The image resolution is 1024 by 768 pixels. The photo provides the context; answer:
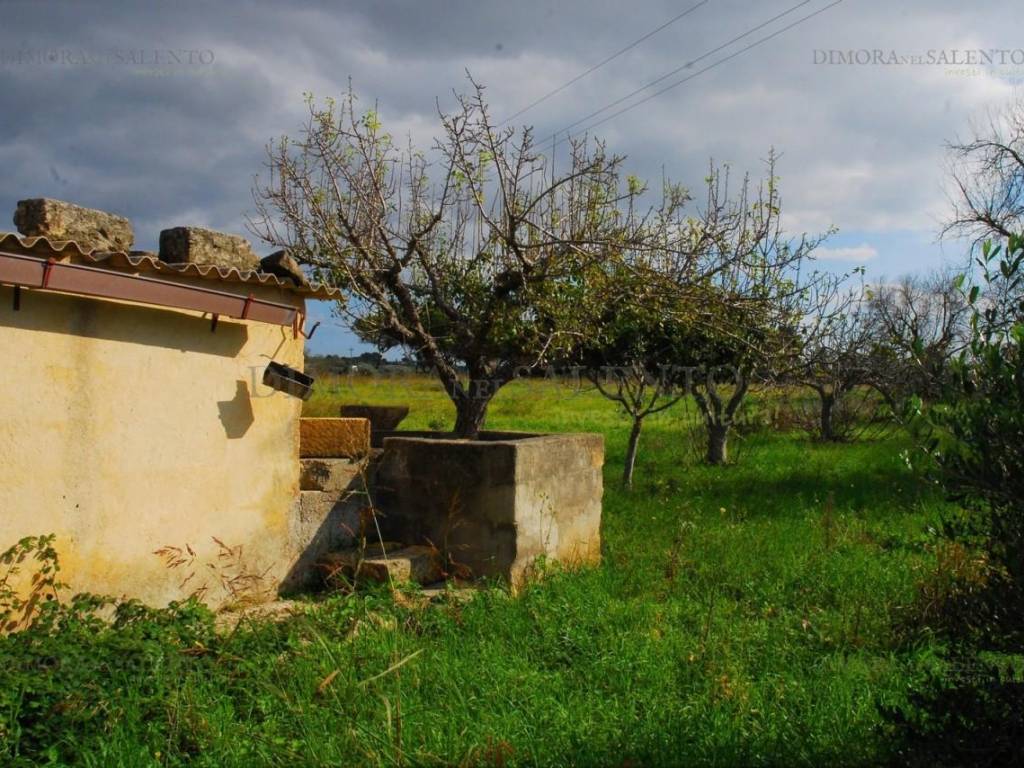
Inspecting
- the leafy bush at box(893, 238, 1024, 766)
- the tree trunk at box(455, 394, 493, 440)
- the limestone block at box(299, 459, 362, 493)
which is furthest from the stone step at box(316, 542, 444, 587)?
the leafy bush at box(893, 238, 1024, 766)

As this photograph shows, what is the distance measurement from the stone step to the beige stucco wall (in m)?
0.33

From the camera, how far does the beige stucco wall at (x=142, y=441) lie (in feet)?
15.4

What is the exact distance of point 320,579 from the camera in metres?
6.27

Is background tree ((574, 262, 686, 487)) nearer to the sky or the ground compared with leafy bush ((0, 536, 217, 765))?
nearer to the sky

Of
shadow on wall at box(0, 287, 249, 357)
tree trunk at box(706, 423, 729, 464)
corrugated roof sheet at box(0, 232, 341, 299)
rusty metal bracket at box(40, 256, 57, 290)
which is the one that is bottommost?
tree trunk at box(706, 423, 729, 464)

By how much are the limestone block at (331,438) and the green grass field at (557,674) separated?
137cm

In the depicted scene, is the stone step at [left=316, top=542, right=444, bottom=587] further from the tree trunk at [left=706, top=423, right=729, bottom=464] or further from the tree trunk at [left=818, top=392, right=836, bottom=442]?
the tree trunk at [left=818, top=392, right=836, bottom=442]

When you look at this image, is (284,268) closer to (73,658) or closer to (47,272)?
(47,272)

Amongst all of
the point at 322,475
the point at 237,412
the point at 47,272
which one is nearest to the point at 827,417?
the point at 322,475

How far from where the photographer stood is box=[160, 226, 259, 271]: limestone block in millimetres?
5754

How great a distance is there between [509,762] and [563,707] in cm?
70

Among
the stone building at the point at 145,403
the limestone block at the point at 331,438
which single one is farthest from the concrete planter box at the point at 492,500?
the stone building at the point at 145,403

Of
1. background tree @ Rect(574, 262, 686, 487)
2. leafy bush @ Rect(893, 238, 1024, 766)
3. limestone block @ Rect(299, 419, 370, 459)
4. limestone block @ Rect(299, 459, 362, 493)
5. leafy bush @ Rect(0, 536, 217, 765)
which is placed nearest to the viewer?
leafy bush @ Rect(893, 238, 1024, 766)

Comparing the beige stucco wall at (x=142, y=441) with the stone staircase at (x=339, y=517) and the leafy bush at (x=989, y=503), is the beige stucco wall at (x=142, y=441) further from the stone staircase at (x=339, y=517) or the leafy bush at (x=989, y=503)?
the leafy bush at (x=989, y=503)
